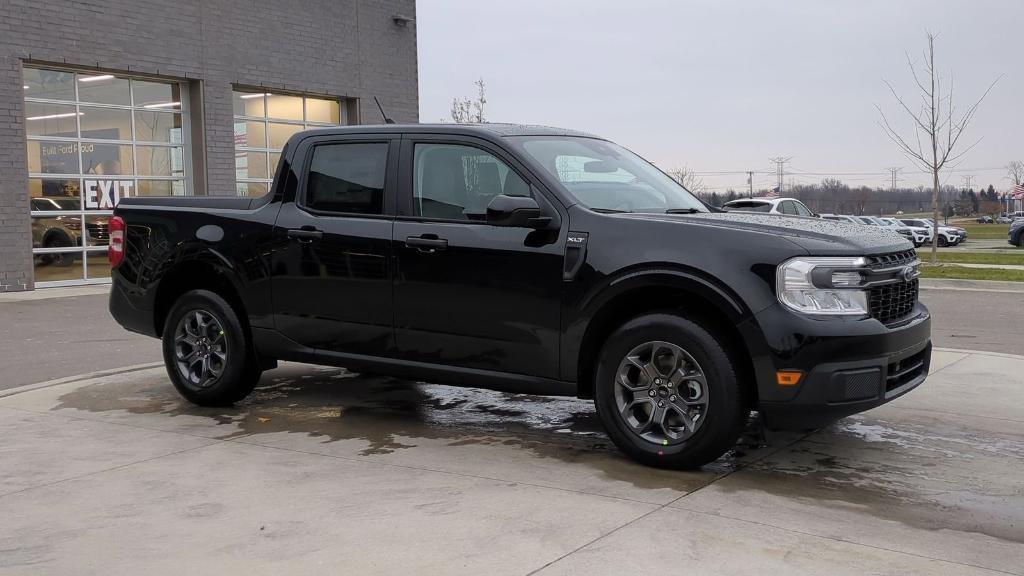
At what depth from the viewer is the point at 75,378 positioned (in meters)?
8.45

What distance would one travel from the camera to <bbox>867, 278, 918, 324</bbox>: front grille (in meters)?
5.20

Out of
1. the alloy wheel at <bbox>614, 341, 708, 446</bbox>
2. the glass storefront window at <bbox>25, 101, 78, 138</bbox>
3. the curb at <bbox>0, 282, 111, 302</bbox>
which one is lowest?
the curb at <bbox>0, 282, 111, 302</bbox>

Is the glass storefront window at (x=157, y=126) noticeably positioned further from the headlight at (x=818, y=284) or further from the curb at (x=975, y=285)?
the headlight at (x=818, y=284)

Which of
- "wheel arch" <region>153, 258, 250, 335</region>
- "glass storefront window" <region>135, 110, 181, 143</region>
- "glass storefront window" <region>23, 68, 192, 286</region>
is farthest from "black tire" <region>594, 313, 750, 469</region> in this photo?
"glass storefront window" <region>135, 110, 181, 143</region>

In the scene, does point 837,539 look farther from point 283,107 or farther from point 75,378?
point 283,107

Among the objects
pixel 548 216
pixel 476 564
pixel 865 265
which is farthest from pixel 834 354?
pixel 476 564

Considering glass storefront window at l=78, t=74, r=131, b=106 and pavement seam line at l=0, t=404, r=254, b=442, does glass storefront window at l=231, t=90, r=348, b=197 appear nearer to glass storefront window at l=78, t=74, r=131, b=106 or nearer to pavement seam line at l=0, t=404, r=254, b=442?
glass storefront window at l=78, t=74, r=131, b=106

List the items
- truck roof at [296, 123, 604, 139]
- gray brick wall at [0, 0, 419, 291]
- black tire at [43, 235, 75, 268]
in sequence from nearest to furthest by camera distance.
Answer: truck roof at [296, 123, 604, 139]
gray brick wall at [0, 0, 419, 291]
black tire at [43, 235, 75, 268]

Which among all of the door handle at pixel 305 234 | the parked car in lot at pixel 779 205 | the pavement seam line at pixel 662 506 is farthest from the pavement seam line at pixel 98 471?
the parked car in lot at pixel 779 205

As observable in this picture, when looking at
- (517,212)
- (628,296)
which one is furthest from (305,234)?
(628,296)

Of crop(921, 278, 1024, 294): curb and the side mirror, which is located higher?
the side mirror

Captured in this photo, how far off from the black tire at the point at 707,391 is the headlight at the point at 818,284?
0.45 m

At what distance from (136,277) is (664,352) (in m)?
4.22

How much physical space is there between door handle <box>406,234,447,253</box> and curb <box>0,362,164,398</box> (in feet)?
12.6
